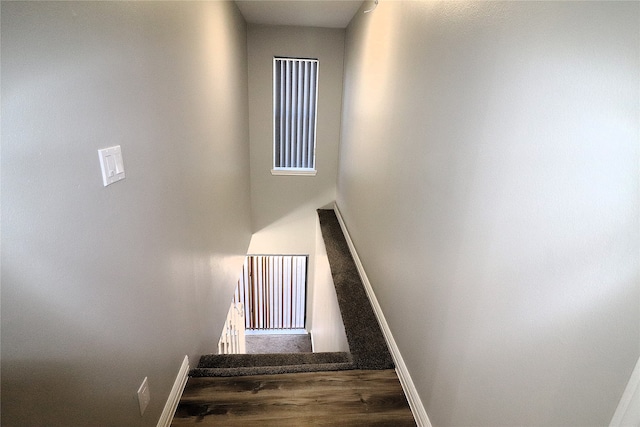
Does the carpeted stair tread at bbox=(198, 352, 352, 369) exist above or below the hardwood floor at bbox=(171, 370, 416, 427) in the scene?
below

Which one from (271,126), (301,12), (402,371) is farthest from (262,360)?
(301,12)

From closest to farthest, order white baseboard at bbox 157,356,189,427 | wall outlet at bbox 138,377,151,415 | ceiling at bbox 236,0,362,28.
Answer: wall outlet at bbox 138,377,151,415 → white baseboard at bbox 157,356,189,427 → ceiling at bbox 236,0,362,28

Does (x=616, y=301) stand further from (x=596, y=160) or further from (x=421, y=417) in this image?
(x=421, y=417)

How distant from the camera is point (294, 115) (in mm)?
4512

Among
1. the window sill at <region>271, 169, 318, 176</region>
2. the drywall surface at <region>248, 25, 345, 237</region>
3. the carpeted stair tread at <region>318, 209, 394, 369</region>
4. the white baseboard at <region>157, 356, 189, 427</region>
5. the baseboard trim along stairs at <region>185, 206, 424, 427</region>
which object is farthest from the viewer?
the window sill at <region>271, 169, 318, 176</region>

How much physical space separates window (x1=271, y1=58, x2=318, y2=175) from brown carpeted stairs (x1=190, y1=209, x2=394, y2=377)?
2120mm

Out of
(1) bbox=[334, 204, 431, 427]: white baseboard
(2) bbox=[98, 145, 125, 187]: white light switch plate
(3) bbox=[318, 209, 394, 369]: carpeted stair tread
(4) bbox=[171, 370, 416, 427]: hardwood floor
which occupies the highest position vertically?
(2) bbox=[98, 145, 125, 187]: white light switch plate

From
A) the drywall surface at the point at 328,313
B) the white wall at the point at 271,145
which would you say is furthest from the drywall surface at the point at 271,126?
the drywall surface at the point at 328,313

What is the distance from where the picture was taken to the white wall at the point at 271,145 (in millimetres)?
4145

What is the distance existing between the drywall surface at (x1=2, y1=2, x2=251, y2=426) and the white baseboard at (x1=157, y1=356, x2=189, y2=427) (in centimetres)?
6

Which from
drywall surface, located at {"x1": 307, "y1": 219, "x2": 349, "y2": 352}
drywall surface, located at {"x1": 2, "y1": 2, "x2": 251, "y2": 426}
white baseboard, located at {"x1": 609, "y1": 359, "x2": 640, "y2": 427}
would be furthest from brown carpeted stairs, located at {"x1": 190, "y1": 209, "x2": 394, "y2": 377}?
white baseboard, located at {"x1": 609, "y1": 359, "x2": 640, "y2": 427}

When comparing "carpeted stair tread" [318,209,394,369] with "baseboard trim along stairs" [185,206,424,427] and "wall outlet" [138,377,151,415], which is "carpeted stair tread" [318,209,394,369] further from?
"wall outlet" [138,377,151,415]

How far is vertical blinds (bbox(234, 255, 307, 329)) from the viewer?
6219 millimetres

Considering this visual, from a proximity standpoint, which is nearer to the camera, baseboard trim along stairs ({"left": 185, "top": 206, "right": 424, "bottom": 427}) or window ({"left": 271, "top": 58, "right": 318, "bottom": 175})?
baseboard trim along stairs ({"left": 185, "top": 206, "right": 424, "bottom": 427})
